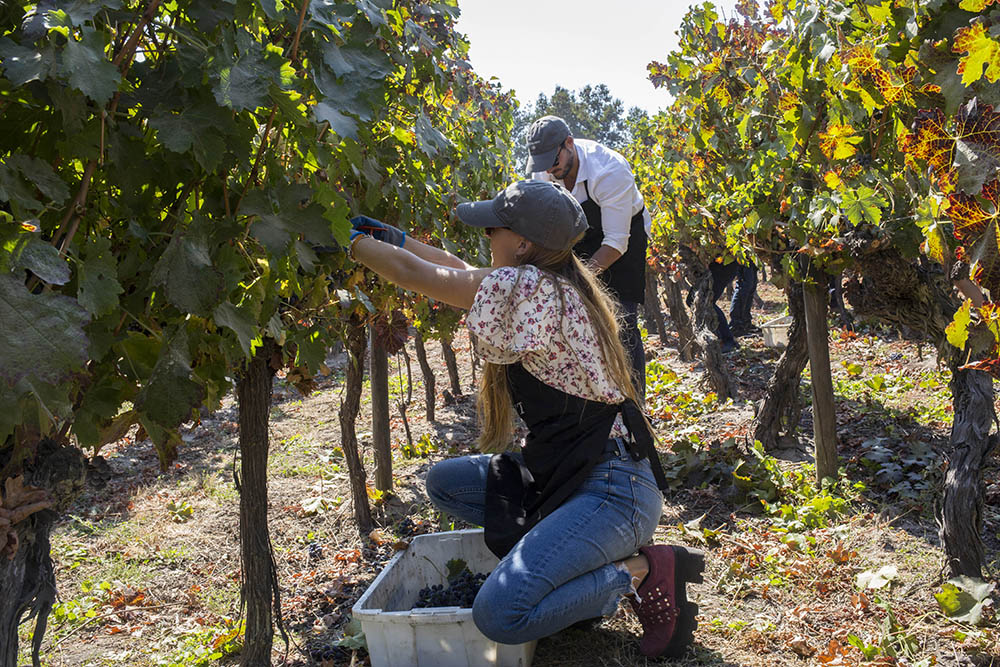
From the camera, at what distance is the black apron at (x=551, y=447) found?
2463 millimetres

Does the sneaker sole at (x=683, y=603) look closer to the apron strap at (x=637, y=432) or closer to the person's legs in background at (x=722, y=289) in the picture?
the apron strap at (x=637, y=432)

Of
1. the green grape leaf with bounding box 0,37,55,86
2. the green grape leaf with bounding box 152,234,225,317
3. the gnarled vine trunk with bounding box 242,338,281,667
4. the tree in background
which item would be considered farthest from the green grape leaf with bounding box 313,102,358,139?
the tree in background

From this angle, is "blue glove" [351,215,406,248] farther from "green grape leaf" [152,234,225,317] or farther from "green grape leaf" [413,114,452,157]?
"green grape leaf" [152,234,225,317]

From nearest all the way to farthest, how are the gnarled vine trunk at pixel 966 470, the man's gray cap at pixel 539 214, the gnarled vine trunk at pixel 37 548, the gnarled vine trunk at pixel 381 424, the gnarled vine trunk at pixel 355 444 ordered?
the gnarled vine trunk at pixel 37 548 → the man's gray cap at pixel 539 214 → the gnarled vine trunk at pixel 966 470 → the gnarled vine trunk at pixel 355 444 → the gnarled vine trunk at pixel 381 424

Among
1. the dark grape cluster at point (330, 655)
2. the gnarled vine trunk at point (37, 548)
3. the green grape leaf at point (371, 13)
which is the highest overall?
the green grape leaf at point (371, 13)

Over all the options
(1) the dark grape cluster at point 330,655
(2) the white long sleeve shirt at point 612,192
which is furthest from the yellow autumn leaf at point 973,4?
(1) the dark grape cluster at point 330,655

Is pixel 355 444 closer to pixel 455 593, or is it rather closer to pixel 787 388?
pixel 455 593

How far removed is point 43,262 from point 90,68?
11.3 inches

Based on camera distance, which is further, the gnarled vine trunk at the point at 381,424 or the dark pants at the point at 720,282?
the dark pants at the point at 720,282

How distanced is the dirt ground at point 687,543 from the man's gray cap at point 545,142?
177 cm

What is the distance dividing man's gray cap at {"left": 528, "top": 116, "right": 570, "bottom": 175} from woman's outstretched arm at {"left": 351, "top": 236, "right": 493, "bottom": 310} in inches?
54.1

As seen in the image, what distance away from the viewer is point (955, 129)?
5.65 ft

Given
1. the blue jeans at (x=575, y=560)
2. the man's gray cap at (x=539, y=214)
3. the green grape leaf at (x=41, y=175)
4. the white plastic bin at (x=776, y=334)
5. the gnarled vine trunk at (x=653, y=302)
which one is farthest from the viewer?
the gnarled vine trunk at (x=653, y=302)

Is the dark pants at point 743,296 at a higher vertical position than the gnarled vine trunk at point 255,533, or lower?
higher
